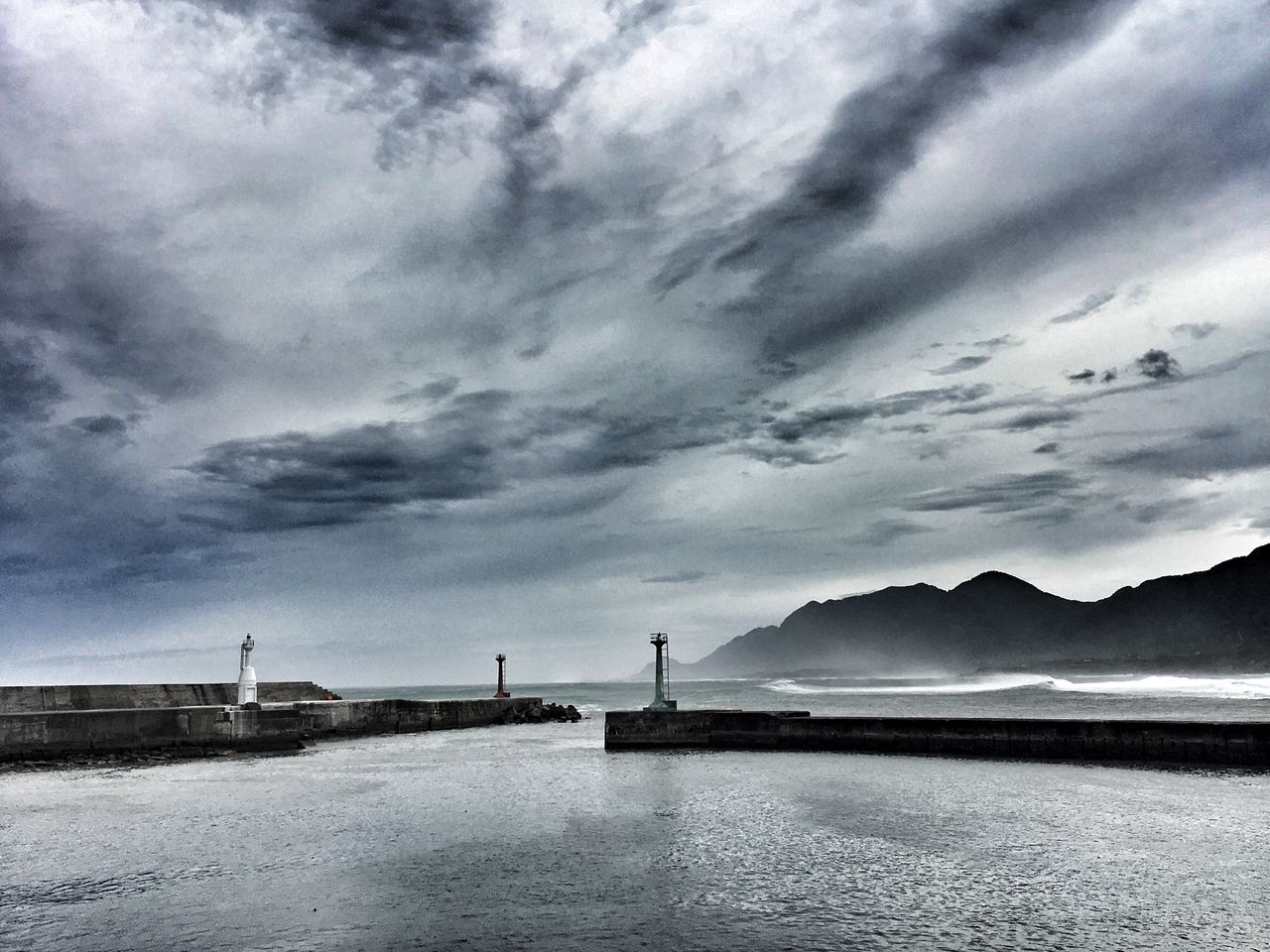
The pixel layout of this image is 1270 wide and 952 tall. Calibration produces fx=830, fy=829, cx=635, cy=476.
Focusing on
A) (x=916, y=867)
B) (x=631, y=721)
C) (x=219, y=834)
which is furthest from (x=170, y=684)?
(x=916, y=867)

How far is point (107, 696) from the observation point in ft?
105

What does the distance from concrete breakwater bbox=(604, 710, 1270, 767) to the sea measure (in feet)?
3.98

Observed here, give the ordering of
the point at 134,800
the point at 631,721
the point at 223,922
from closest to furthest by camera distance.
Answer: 1. the point at 223,922
2. the point at 134,800
3. the point at 631,721

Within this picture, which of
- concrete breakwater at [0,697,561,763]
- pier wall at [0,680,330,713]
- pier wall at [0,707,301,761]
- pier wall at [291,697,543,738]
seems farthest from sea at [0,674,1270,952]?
pier wall at [291,697,543,738]

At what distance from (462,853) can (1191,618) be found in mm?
206316

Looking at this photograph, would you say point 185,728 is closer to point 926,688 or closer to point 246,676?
point 246,676

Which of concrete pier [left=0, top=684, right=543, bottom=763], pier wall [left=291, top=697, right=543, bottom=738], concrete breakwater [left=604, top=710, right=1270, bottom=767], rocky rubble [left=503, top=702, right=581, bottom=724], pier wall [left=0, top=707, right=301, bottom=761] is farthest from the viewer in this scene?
rocky rubble [left=503, top=702, right=581, bottom=724]

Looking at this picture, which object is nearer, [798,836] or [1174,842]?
[1174,842]

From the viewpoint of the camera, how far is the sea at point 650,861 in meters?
8.52

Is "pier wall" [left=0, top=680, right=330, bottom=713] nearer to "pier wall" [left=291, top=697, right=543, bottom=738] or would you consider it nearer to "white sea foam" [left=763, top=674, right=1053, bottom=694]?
"pier wall" [left=291, top=697, right=543, bottom=738]

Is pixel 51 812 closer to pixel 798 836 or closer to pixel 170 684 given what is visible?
pixel 798 836

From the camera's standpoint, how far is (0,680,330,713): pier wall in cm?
2886

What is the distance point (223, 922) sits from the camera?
29.5 ft

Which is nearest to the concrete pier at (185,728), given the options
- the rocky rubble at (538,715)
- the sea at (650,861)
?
the sea at (650,861)
